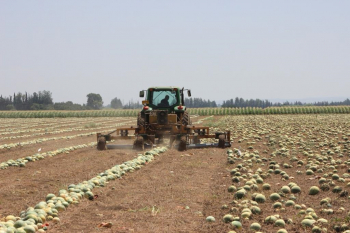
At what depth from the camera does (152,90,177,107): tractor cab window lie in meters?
19.8

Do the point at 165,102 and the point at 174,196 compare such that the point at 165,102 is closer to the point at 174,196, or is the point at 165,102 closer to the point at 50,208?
the point at 174,196

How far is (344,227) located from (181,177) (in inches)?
219

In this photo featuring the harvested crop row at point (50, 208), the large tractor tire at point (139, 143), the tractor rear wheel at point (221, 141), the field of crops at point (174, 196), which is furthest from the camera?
the tractor rear wheel at point (221, 141)

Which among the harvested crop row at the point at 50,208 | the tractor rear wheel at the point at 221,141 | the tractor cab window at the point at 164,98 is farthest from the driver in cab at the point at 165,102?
the harvested crop row at the point at 50,208

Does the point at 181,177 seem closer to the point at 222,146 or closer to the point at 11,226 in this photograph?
the point at 11,226

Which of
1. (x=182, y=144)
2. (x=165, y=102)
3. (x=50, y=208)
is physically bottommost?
(x=50, y=208)

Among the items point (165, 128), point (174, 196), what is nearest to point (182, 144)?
point (165, 128)

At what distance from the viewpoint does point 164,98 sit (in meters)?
19.9

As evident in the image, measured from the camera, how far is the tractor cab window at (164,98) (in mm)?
19781

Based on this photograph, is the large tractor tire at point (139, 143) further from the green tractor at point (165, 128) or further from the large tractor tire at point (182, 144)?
the large tractor tire at point (182, 144)

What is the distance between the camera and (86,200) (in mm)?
8656

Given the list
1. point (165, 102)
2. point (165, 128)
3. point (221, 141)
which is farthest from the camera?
point (165, 102)

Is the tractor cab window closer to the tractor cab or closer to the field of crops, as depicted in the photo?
the tractor cab

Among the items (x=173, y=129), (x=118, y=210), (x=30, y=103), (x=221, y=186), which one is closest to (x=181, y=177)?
(x=221, y=186)
